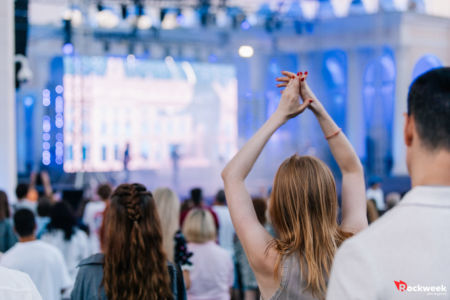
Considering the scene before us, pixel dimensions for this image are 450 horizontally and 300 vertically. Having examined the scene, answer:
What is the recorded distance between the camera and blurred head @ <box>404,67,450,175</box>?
104cm

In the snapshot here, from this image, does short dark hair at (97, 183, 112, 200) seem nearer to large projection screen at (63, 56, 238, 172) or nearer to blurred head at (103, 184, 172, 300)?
blurred head at (103, 184, 172, 300)

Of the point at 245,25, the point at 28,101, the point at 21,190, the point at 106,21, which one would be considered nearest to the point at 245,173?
the point at 21,190

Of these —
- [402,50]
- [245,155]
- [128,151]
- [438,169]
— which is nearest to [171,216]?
[245,155]

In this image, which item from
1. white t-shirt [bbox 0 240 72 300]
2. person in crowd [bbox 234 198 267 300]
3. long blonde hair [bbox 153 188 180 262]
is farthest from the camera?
person in crowd [bbox 234 198 267 300]

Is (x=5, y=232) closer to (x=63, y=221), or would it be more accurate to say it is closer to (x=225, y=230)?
(x=63, y=221)

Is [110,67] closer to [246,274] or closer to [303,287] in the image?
[246,274]

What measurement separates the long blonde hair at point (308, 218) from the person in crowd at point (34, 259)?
219 cm

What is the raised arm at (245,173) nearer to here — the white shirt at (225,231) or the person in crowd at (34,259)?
the person in crowd at (34,259)

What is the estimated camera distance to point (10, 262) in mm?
3420

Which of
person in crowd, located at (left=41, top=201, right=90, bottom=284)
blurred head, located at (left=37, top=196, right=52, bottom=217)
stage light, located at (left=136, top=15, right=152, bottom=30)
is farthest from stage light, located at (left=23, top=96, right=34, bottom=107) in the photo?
person in crowd, located at (left=41, top=201, right=90, bottom=284)

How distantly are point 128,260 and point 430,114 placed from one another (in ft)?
5.19

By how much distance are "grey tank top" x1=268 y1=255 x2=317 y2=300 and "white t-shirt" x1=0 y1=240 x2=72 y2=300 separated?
7.40 feet

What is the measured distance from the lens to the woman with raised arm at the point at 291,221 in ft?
5.48

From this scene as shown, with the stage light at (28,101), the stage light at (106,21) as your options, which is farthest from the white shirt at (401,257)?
the stage light at (28,101)
